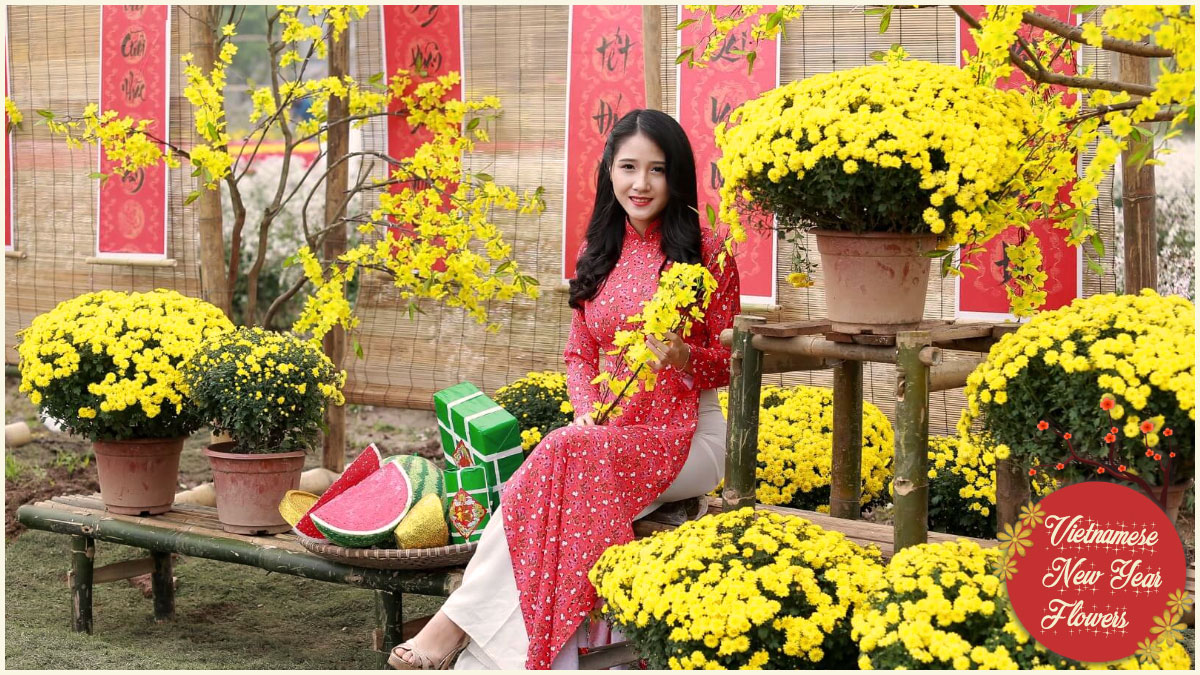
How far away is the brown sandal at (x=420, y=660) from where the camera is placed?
2908mm

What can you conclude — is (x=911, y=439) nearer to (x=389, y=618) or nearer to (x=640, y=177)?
(x=640, y=177)

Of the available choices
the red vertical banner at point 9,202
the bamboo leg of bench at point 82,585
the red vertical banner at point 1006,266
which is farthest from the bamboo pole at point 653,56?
the red vertical banner at point 9,202

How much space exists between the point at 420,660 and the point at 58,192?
3.80 m

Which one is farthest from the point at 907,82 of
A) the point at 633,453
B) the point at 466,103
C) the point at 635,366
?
the point at 466,103

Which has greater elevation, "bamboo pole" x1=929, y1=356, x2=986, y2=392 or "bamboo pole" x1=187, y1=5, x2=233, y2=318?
"bamboo pole" x1=187, y1=5, x2=233, y2=318

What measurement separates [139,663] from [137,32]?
113 inches

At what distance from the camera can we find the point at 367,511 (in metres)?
3.16

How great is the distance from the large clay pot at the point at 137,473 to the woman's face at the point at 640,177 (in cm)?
160

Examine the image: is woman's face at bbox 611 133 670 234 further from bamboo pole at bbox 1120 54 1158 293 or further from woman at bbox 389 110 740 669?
bamboo pole at bbox 1120 54 1158 293

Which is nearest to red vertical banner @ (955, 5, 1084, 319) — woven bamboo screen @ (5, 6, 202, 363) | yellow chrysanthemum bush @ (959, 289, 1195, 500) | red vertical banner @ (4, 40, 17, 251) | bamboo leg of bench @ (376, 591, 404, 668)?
yellow chrysanthemum bush @ (959, 289, 1195, 500)

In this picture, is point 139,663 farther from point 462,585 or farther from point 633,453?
point 633,453

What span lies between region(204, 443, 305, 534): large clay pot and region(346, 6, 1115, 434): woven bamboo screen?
123cm

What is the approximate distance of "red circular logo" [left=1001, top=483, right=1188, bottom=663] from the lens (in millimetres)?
2074

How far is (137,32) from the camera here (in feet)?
17.1
